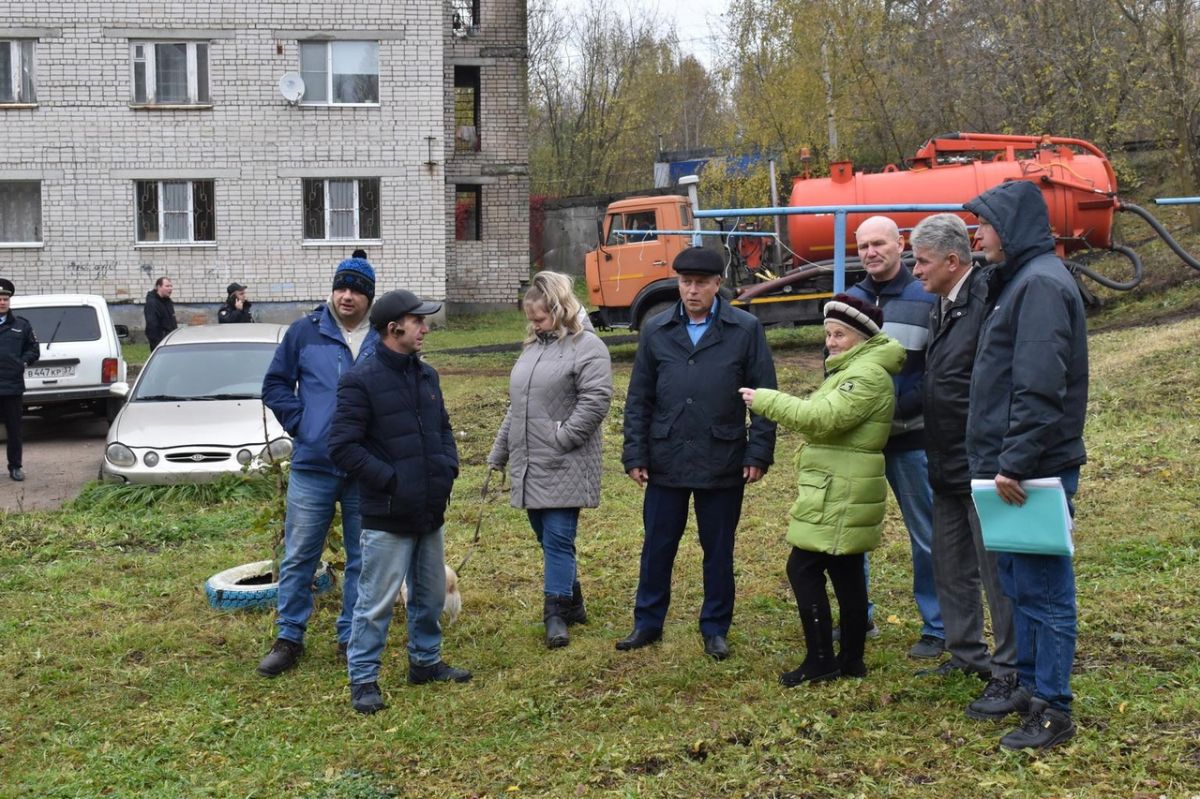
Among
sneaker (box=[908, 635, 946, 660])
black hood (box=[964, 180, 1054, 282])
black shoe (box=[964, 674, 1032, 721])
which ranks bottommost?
sneaker (box=[908, 635, 946, 660])

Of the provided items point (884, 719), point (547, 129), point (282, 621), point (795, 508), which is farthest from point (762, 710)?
point (547, 129)

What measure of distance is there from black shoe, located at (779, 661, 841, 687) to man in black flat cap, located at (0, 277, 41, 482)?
8.55 meters

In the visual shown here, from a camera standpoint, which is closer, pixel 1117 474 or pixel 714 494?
pixel 714 494

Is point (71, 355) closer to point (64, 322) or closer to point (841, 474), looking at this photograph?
point (64, 322)

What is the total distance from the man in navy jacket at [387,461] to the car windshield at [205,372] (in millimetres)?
5560

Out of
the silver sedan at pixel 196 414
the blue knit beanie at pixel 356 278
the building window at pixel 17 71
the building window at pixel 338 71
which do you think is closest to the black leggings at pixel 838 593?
the blue knit beanie at pixel 356 278

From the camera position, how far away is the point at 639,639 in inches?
224

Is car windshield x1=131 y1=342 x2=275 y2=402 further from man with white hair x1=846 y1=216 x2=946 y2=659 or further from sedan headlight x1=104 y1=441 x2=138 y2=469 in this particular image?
man with white hair x1=846 y1=216 x2=946 y2=659

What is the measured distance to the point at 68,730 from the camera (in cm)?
503

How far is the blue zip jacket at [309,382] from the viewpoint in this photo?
5.59m

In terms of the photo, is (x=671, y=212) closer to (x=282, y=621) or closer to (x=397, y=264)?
(x=397, y=264)

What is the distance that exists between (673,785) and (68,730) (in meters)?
2.50

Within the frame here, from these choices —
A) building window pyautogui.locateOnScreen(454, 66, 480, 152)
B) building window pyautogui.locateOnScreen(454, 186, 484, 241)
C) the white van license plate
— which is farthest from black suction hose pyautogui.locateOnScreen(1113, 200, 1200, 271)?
building window pyautogui.locateOnScreen(454, 186, 484, 241)

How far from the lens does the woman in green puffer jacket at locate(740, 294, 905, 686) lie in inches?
192
